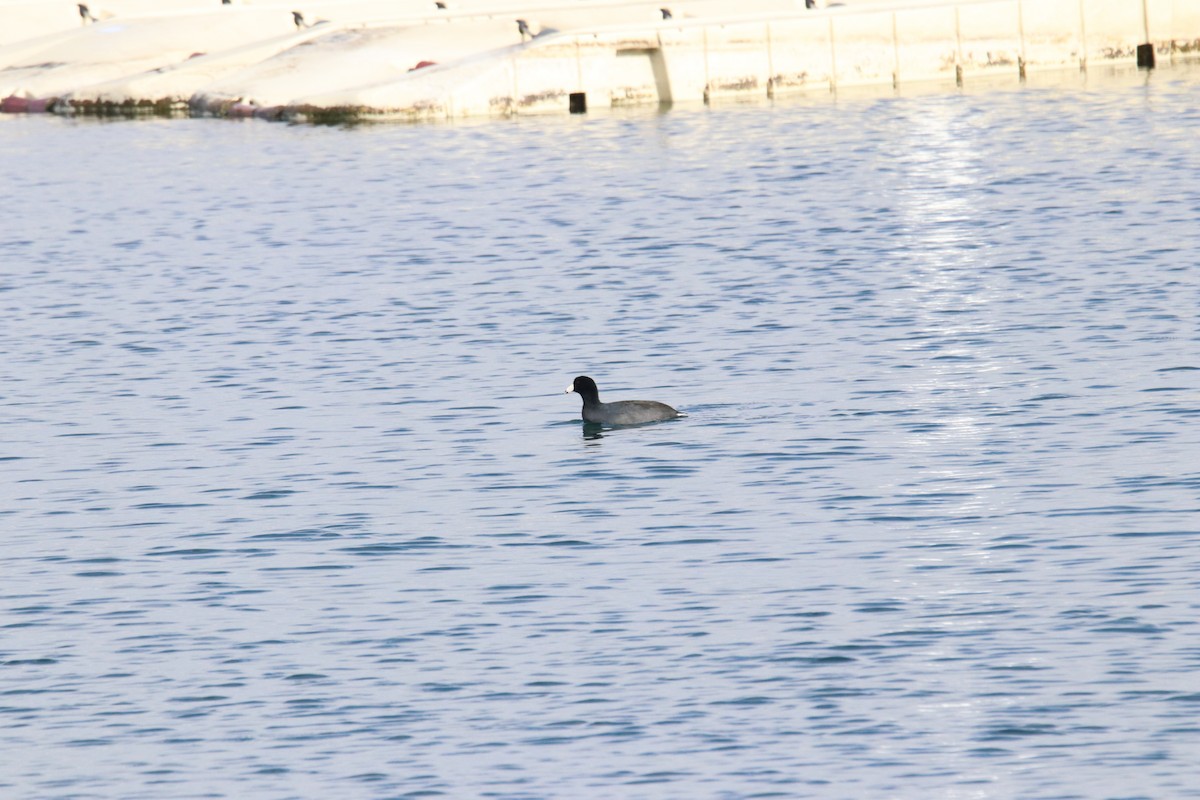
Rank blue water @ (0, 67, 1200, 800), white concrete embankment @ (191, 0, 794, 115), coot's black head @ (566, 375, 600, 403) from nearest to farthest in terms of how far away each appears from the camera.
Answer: blue water @ (0, 67, 1200, 800)
coot's black head @ (566, 375, 600, 403)
white concrete embankment @ (191, 0, 794, 115)

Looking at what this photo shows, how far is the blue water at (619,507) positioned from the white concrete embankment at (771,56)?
27.3m

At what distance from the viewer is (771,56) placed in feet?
261

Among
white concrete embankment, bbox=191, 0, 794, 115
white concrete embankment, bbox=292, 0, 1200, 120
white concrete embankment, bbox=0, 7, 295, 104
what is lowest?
white concrete embankment, bbox=292, 0, 1200, 120

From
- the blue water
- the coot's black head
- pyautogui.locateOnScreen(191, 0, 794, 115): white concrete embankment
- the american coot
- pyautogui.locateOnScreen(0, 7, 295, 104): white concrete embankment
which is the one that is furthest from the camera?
pyautogui.locateOnScreen(0, 7, 295, 104): white concrete embankment

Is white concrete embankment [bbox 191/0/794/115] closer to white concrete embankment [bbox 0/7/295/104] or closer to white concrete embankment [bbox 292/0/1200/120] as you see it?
white concrete embankment [bbox 292/0/1200/120]

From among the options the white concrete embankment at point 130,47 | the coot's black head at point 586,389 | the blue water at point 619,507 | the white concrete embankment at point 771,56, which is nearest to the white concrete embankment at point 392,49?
the white concrete embankment at point 771,56

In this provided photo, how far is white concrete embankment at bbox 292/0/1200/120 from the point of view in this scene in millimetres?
77562

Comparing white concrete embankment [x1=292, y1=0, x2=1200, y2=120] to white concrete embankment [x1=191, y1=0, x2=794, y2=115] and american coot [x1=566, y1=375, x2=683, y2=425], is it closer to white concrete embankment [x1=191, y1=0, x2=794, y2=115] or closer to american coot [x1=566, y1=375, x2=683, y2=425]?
white concrete embankment [x1=191, y1=0, x2=794, y2=115]

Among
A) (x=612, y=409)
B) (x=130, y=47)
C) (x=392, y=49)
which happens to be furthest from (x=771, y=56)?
(x=612, y=409)

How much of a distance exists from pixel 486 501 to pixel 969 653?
784cm

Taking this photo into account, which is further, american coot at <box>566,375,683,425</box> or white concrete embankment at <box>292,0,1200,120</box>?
white concrete embankment at <box>292,0,1200,120</box>

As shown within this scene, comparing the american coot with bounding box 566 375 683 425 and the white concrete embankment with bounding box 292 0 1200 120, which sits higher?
the white concrete embankment with bounding box 292 0 1200 120

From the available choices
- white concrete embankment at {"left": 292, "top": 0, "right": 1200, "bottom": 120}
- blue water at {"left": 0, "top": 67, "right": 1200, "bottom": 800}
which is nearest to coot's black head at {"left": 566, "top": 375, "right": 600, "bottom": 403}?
blue water at {"left": 0, "top": 67, "right": 1200, "bottom": 800}

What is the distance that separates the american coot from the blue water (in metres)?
0.34
